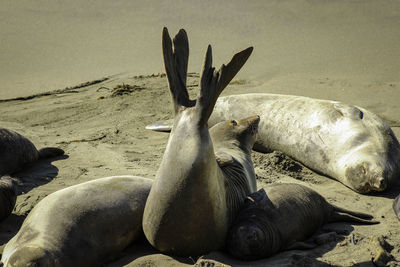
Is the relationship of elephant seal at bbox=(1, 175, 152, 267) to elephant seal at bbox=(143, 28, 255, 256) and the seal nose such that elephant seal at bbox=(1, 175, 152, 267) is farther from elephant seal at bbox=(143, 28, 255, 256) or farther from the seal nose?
the seal nose

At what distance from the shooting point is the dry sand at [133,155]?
297 cm

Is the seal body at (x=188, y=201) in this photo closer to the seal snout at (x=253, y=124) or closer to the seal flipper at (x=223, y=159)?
the seal flipper at (x=223, y=159)

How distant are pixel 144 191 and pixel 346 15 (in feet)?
→ 42.3

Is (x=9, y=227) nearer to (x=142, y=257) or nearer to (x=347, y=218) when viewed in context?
(x=142, y=257)

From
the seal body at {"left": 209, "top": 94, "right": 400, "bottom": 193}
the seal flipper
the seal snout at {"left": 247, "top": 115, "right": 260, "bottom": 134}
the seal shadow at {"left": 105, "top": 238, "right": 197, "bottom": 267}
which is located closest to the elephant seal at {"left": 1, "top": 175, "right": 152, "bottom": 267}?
the seal shadow at {"left": 105, "top": 238, "right": 197, "bottom": 267}

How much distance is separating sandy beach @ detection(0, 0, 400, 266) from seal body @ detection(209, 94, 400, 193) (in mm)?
156

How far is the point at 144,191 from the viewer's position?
10.8ft

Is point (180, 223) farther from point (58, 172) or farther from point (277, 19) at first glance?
point (277, 19)

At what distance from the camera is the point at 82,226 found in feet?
9.63

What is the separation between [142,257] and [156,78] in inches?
260

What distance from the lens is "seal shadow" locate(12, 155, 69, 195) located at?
4.38m

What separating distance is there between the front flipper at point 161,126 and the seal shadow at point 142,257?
302 cm

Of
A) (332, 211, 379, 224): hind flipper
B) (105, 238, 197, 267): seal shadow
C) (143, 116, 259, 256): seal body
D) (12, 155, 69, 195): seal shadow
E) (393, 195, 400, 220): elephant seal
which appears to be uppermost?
(143, 116, 259, 256): seal body

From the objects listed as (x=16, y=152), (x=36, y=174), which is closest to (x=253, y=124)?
(x=36, y=174)
